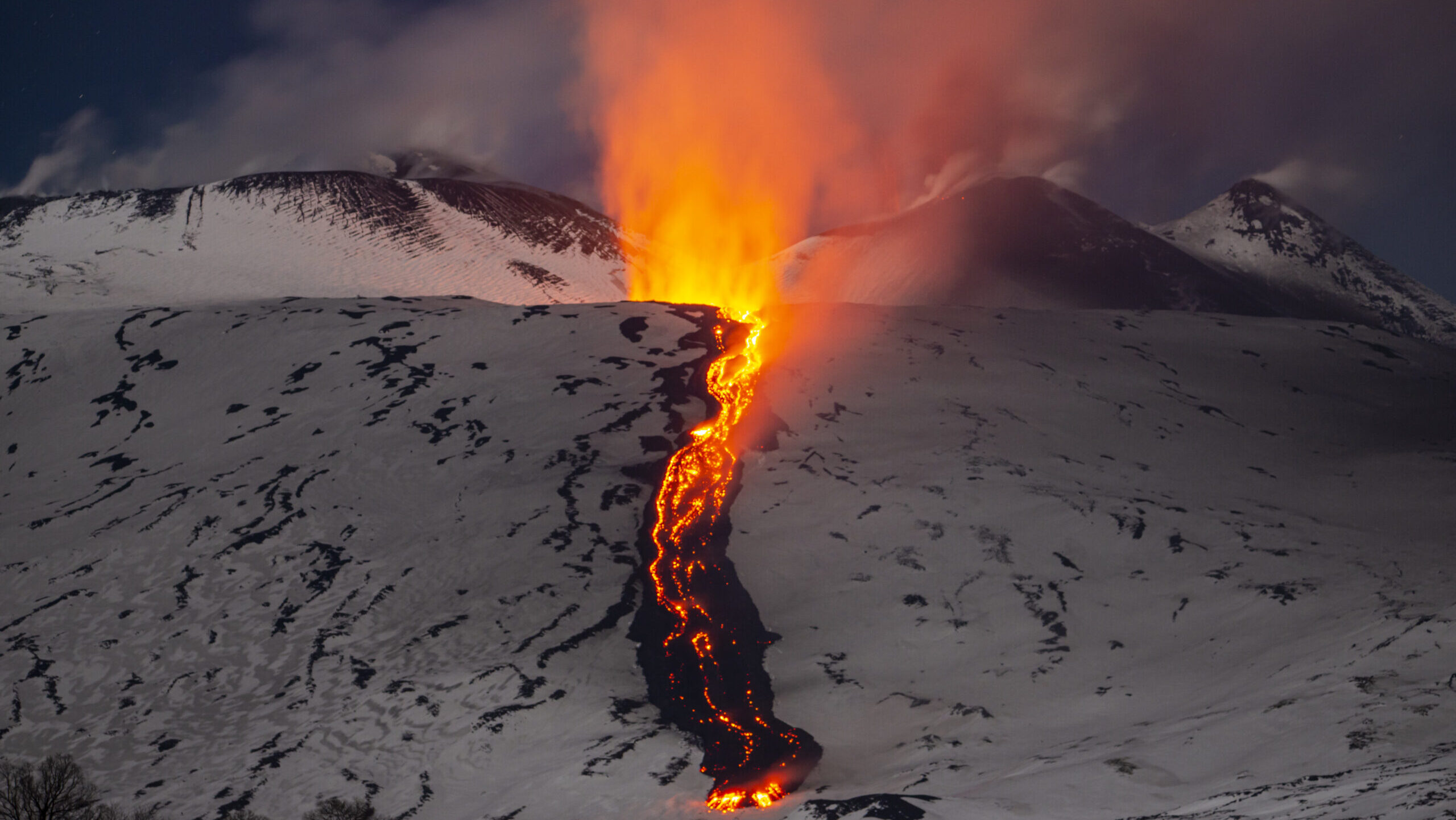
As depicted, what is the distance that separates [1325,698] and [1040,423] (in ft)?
96.8

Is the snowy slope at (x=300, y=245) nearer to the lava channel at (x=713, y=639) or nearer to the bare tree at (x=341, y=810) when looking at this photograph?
the lava channel at (x=713, y=639)

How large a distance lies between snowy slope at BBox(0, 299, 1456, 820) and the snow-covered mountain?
8264 cm

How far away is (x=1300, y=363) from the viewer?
74750 millimetres

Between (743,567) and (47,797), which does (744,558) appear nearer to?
(743,567)

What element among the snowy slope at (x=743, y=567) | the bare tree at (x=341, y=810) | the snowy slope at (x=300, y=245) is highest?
the snowy slope at (x=300, y=245)

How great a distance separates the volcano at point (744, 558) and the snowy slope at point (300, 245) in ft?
36.2

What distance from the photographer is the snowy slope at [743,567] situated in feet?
105

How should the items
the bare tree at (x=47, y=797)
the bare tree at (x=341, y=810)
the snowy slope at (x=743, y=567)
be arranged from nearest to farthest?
the bare tree at (x=47, y=797) < the bare tree at (x=341, y=810) < the snowy slope at (x=743, y=567)

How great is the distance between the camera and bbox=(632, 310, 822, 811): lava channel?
33.5 m

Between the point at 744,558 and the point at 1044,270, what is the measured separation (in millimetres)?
132553

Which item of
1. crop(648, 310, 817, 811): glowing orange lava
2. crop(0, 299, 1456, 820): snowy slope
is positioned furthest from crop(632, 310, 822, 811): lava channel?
crop(0, 299, 1456, 820): snowy slope

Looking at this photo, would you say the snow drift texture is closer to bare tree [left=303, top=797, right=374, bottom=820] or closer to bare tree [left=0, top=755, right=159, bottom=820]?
bare tree [left=0, top=755, right=159, bottom=820]

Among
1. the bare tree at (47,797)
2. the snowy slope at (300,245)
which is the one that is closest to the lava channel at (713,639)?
the bare tree at (47,797)

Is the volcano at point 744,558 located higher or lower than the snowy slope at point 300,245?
lower
